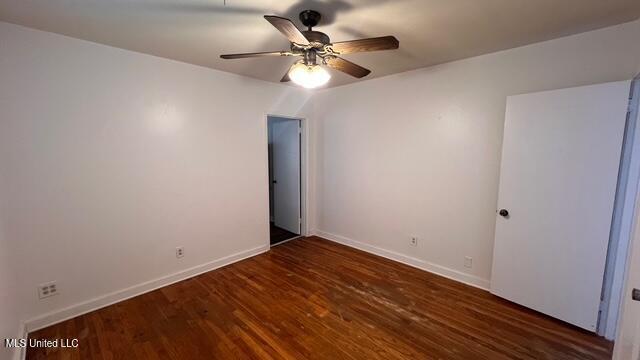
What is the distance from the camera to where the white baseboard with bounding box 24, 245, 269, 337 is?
211cm

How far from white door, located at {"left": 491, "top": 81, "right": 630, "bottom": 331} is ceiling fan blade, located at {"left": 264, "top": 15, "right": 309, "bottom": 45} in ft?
6.70

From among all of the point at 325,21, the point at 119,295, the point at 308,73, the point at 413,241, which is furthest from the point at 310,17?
the point at 119,295

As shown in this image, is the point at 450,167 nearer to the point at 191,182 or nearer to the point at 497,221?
the point at 497,221

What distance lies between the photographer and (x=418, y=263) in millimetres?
3211

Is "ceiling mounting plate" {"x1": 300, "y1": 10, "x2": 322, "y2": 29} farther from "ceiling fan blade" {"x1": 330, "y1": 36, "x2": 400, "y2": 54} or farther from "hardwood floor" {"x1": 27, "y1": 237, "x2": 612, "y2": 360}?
"hardwood floor" {"x1": 27, "y1": 237, "x2": 612, "y2": 360}

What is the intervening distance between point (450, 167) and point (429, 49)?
1.26 metres

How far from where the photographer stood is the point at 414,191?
3182 millimetres

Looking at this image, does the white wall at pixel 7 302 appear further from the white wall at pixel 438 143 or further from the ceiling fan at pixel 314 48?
the white wall at pixel 438 143

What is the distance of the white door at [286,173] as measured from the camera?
14.2 ft

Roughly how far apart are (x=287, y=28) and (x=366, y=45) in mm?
514

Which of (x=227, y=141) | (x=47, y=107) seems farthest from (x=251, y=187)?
(x=47, y=107)

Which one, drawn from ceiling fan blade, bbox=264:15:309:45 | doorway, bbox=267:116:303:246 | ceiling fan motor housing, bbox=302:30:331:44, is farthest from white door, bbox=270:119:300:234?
ceiling fan blade, bbox=264:15:309:45

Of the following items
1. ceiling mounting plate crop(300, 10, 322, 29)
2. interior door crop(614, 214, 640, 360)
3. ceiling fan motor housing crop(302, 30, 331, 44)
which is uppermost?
ceiling mounting plate crop(300, 10, 322, 29)

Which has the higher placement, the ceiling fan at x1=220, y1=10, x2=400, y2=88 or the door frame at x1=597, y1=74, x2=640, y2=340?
the ceiling fan at x1=220, y1=10, x2=400, y2=88
